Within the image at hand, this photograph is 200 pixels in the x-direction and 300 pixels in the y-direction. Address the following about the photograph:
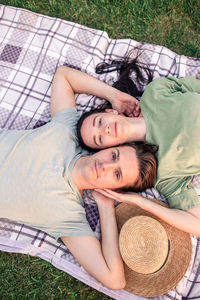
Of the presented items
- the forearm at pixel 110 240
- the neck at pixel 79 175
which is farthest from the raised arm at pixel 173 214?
the neck at pixel 79 175

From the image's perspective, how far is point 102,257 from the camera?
2836mm

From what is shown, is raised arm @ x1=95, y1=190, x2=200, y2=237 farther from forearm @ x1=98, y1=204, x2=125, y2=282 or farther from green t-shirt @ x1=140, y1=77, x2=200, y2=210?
forearm @ x1=98, y1=204, x2=125, y2=282

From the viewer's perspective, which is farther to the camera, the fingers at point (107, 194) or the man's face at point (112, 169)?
the fingers at point (107, 194)

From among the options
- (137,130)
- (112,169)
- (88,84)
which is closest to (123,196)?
(112,169)

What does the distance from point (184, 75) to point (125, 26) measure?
1264 mm

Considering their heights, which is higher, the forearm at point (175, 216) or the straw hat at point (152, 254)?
the forearm at point (175, 216)

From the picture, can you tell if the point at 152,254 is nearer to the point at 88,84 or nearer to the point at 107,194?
the point at 107,194

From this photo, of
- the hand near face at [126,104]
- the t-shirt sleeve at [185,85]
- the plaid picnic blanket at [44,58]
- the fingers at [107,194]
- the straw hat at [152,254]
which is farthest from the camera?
the plaid picnic blanket at [44,58]

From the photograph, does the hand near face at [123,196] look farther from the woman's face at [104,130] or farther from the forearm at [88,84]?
the forearm at [88,84]

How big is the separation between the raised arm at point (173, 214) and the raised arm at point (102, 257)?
40 centimetres

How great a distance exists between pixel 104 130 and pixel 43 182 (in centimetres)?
84

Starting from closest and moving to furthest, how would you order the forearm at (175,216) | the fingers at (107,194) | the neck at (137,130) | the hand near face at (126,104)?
1. the forearm at (175,216)
2. the fingers at (107,194)
3. the neck at (137,130)
4. the hand near face at (126,104)

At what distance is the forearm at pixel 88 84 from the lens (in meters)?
3.59

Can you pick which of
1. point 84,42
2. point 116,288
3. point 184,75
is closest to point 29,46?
point 84,42
